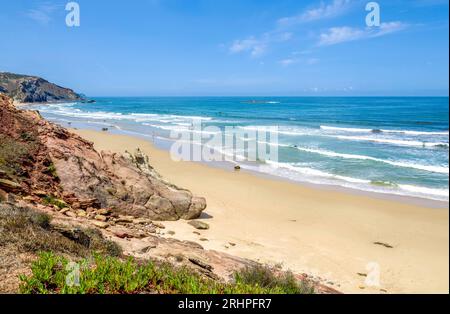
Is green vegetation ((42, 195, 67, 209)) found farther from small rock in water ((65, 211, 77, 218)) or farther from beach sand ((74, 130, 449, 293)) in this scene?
beach sand ((74, 130, 449, 293))

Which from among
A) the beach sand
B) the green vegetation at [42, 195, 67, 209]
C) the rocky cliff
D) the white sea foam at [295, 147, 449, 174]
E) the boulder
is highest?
the rocky cliff

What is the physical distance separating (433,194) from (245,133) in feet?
87.9

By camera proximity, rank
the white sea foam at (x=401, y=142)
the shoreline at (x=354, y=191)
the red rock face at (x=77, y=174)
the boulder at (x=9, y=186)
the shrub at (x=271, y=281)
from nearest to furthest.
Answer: the shrub at (x=271, y=281) < the boulder at (x=9, y=186) < the red rock face at (x=77, y=174) < the shoreline at (x=354, y=191) < the white sea foam at (x=401, y=142)

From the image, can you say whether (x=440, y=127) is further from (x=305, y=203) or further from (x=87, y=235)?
(x=87, y=235)

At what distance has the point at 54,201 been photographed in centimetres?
962

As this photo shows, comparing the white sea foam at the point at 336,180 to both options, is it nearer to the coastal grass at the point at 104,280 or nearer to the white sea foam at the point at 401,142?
the white sea foam at the point at 401,142

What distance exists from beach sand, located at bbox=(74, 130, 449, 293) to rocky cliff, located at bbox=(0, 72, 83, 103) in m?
93.7

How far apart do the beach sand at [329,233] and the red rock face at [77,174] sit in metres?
1.00

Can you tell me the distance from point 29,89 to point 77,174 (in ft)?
413

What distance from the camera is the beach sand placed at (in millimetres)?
9750


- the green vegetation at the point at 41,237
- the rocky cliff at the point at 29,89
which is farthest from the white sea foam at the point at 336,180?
the rocky cliff at the point at 29,89

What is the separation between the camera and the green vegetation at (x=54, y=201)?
9445 millimetres

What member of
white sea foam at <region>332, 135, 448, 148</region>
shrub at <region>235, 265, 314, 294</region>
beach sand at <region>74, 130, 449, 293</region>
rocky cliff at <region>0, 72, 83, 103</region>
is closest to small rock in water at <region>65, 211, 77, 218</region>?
beach sand at <region>74, 130, 449, 293</region>

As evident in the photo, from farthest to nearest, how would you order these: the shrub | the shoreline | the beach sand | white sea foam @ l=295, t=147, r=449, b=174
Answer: white sea foam @ l=295, t=147, r=449, b=174 → the shoreline → the beach sand → the shrub
